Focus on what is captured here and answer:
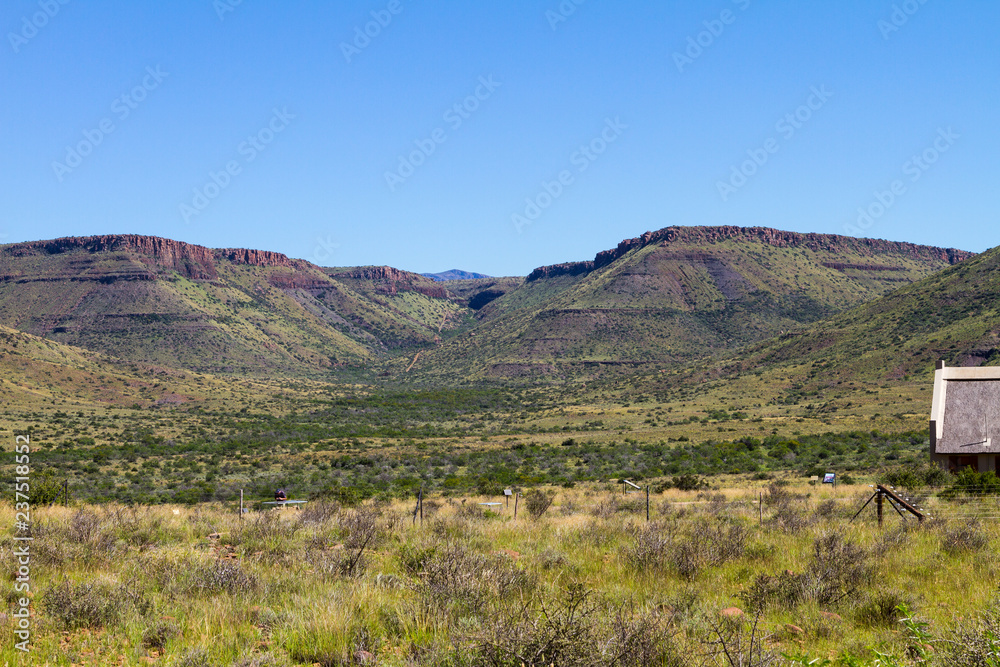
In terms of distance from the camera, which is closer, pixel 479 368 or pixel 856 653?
pixel 856 653

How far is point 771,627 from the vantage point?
765 centimetres

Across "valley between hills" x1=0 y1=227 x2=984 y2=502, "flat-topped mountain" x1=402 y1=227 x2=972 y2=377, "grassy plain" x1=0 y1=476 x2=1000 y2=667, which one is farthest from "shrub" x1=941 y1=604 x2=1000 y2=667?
"flat-topped mountain" x1=402 y1=227 x2=972 y2=377

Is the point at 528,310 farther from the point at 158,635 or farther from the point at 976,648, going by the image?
the point at 976,648

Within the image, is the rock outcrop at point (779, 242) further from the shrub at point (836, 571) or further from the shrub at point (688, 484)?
the shrub at point (836, 571)

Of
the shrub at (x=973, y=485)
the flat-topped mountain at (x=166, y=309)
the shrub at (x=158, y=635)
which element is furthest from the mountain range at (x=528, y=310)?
the shrub at (x=158, y=635)

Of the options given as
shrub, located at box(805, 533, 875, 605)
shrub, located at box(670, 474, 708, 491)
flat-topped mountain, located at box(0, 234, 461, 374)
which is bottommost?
shrub, located at box(670, 474, 708, 491)

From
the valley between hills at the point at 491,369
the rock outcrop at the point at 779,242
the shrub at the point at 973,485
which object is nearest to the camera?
the shrub at the point at 973,485

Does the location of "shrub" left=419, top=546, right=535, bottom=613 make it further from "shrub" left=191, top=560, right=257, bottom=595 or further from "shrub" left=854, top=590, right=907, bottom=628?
"shrub" left=854, top=590, right=907, bottom=628

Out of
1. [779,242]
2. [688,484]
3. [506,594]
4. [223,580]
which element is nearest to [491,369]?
[779,242]

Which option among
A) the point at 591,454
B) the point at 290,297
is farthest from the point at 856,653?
the point at 290,297

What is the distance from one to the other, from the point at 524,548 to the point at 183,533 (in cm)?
687

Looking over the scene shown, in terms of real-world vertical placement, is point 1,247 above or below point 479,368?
above

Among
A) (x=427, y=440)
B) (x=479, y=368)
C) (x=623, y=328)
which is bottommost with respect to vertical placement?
(x=427, y=440)

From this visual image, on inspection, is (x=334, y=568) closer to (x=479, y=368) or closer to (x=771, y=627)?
(x=771, y=627)
